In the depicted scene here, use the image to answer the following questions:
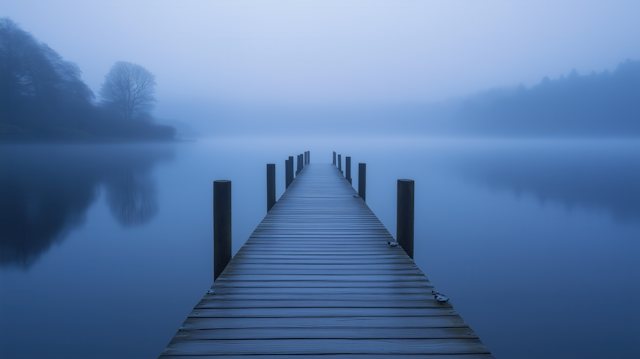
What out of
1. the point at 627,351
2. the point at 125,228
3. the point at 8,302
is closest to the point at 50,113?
the point at 125,228

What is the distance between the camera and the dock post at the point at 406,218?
4617 mm

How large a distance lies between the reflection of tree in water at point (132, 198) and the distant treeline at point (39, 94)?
99.6 feet

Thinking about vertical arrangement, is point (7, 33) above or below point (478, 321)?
above

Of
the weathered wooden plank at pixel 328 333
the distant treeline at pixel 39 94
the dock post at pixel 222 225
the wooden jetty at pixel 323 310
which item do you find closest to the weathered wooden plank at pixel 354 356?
the wooden jetty at pixel 323 310

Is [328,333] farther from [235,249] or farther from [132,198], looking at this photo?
[132,198]

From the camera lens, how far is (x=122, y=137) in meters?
57.0

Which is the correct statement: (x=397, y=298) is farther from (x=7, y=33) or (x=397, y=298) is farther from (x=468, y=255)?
(x=7, y=33)

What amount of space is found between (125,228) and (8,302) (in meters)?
5.87

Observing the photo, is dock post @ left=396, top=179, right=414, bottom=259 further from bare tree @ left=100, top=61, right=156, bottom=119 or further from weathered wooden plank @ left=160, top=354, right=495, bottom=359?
bare tree @ left=100, top=61, right=156, bottom=119

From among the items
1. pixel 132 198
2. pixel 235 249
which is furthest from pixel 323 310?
pixel 132 198

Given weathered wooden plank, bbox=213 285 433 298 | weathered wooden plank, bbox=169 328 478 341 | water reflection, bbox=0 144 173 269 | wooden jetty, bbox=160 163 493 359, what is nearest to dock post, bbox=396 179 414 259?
wooden jetty, bbox=160 163 493 359

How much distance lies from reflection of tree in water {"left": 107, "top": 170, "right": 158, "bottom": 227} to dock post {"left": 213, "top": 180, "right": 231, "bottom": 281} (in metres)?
9.27

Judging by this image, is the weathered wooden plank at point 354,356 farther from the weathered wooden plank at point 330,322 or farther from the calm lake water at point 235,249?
the calm lake water at point 235,249

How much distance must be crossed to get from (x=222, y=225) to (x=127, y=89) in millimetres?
56527
